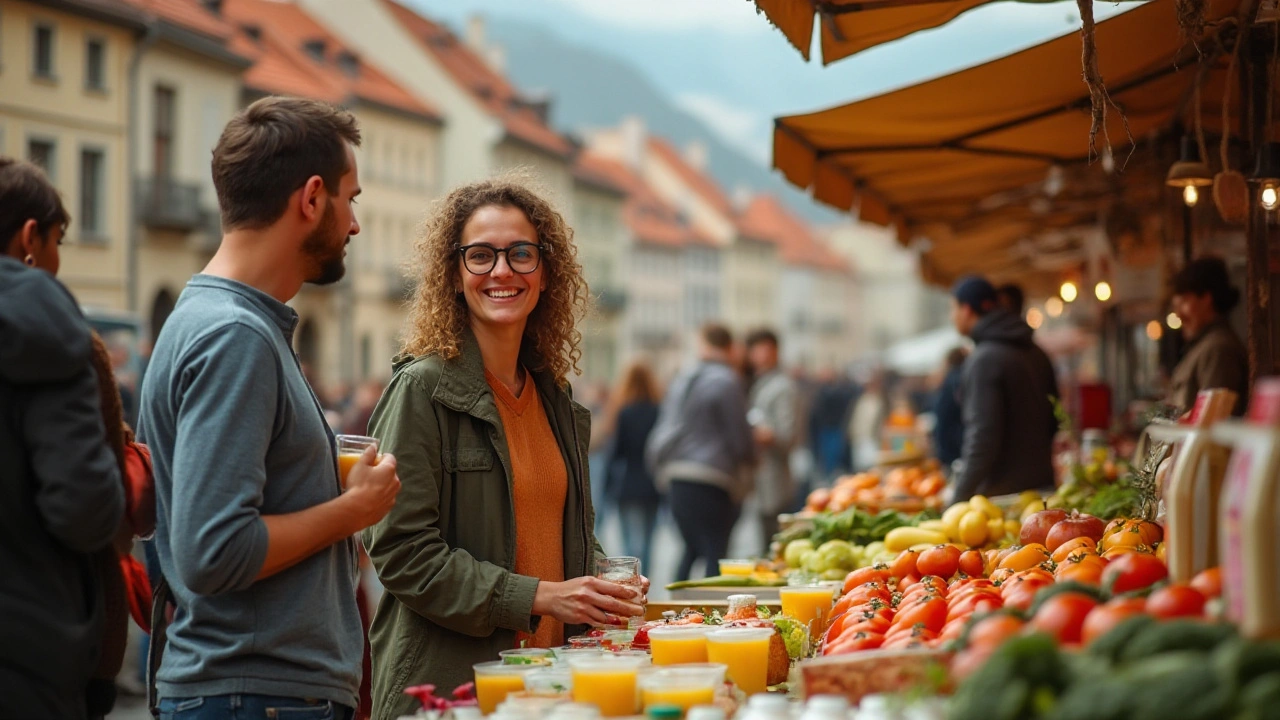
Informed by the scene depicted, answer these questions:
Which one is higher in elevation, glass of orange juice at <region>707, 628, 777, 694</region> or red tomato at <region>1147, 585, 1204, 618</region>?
red tomato at <region>1147, 585, 1204, 618</region>

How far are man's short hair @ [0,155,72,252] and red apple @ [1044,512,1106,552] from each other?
116 inches

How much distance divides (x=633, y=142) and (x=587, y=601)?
260ft

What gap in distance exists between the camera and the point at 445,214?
429cm

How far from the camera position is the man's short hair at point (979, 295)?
848cm

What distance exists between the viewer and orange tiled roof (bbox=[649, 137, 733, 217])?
84.6 metres

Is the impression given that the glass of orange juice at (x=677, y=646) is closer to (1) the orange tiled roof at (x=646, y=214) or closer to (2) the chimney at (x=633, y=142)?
(1) the orange tiled roof at (x=646, y=214)

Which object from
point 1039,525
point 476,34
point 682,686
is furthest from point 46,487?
point 476,34

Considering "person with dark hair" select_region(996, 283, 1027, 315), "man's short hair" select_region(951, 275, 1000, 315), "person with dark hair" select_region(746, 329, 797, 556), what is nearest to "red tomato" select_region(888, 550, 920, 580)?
"man's short hair" select_region(951, 275, 1000, 315)

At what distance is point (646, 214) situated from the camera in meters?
78.0

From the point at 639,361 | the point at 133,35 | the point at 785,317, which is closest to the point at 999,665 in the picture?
the point at 639,361

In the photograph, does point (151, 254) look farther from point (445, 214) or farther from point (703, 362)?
Answer: point (445, 214)

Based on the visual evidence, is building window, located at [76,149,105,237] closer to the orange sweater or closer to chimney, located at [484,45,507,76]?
the orange sweater

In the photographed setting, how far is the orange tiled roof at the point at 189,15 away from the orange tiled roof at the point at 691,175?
4789 centimetres

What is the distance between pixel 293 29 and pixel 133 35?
1623cm
